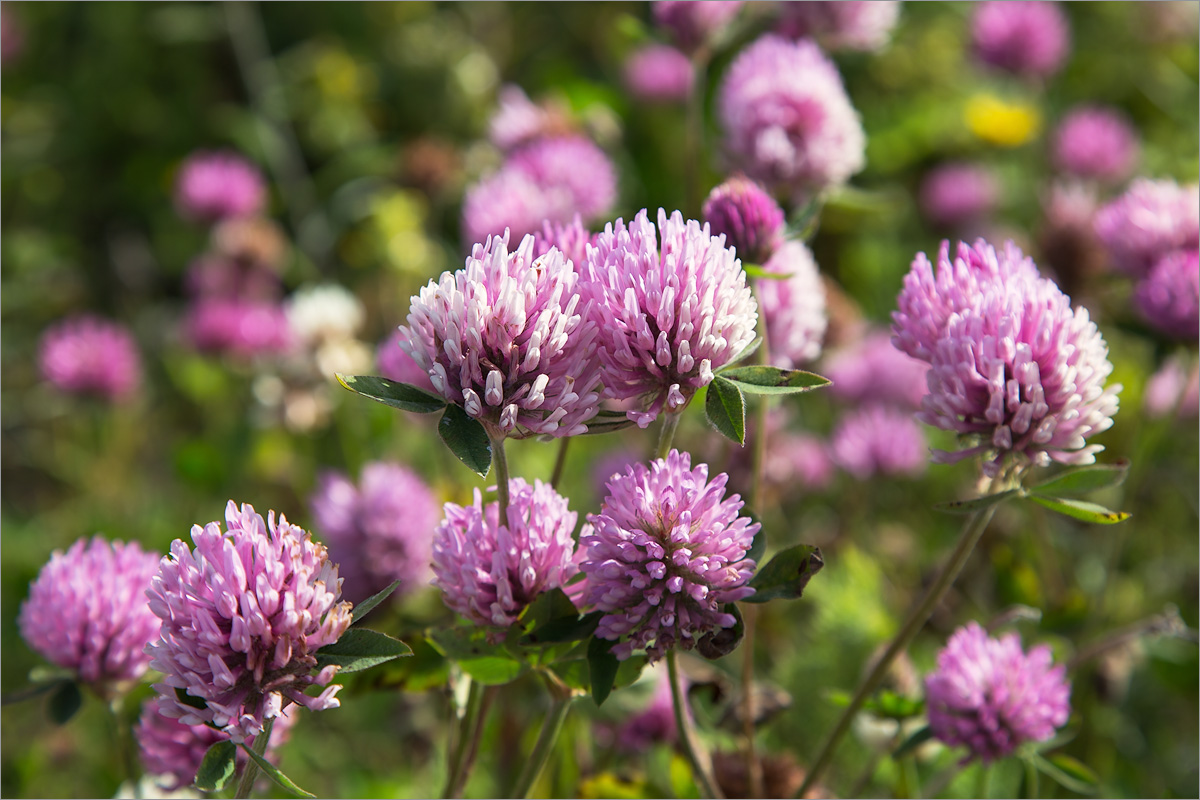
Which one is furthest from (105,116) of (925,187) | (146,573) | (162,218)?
(146,573)

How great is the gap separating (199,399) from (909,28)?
3.03 m

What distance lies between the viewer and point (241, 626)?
0.89 m

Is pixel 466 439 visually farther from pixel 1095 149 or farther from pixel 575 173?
pixel 1095 149

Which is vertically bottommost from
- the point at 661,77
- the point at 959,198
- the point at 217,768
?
the point at 217,768

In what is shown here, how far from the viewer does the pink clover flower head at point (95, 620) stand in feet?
3.92

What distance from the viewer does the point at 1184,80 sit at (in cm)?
372

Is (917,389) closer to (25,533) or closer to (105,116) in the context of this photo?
(25,533)

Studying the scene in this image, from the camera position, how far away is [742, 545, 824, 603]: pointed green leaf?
0.99 metres

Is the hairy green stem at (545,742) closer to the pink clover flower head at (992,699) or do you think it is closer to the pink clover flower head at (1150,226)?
the pink clover flower head at (992,699)

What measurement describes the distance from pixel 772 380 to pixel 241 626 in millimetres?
544

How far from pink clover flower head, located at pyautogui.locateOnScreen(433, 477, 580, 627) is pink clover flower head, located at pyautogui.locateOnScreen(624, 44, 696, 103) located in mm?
2425

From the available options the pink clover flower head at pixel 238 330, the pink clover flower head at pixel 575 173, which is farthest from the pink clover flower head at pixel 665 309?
the pink clover flower head at pixel 238 330

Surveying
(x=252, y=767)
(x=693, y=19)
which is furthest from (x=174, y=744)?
(x=693, y=19)

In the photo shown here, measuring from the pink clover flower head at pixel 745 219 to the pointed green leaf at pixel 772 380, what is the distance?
0.23 m
